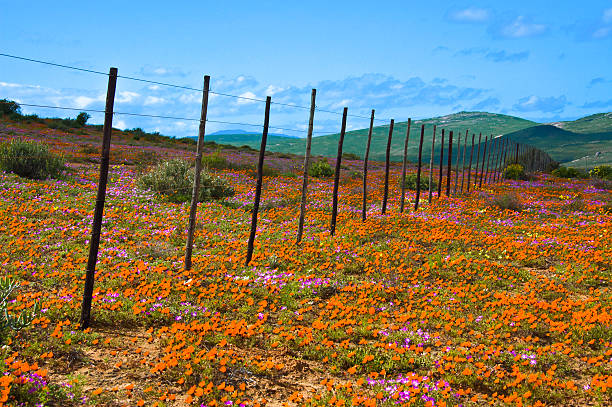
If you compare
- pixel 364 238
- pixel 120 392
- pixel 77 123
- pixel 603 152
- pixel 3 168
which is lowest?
pixel 120 392

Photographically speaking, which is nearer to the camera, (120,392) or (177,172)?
(120,392)

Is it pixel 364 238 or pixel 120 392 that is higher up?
pixel 364 238

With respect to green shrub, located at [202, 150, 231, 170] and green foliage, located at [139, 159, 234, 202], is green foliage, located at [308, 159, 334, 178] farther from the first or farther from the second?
green foliage, located at [139, 159, 234, 202]

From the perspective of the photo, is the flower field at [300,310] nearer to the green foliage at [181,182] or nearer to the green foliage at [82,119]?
the green foliage at [181,182]

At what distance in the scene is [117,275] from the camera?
34.8 ft

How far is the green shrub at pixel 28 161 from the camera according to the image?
68.6 feet

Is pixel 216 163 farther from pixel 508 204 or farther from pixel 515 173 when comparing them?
pixel 515 173

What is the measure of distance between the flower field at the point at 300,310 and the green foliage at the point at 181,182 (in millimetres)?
2479

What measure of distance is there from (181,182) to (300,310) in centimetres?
1493

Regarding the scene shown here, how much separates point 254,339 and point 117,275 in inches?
191

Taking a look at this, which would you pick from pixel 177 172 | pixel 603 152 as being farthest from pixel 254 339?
pixel 603 152

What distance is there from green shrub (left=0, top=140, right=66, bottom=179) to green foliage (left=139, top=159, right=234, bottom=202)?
4.79 m

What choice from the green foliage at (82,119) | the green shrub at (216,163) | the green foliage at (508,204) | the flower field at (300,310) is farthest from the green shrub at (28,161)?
the green foliage at (82,119)

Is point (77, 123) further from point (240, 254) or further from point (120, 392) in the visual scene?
point (120, 392)
